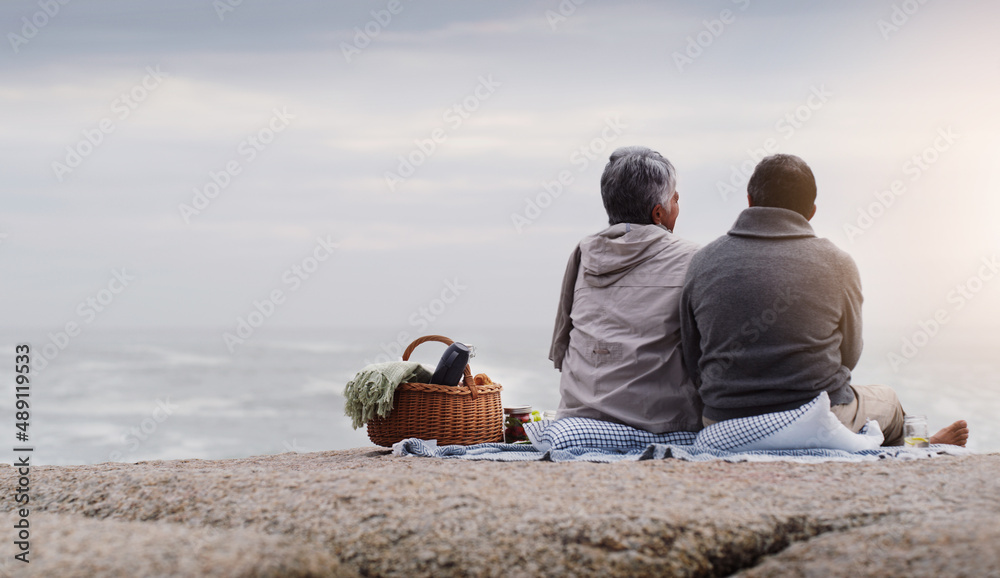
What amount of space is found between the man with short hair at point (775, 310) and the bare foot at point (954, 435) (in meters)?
0.71

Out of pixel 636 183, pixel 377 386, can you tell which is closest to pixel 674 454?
pixel 636 183

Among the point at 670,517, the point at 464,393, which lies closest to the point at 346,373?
the point at 464,393

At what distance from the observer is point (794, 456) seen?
3.48 m

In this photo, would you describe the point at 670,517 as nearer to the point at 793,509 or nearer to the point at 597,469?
the point at 793,509

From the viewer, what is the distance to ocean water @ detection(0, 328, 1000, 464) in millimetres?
18219

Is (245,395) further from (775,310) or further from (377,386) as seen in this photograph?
(775,310)

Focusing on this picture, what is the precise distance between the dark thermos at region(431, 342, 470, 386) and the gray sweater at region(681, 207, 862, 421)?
1.38 meters

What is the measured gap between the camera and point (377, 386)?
175 inches

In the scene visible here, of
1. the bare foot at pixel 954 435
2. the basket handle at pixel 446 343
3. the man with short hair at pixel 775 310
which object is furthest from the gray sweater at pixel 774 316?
the basket handle at pixel 446 343

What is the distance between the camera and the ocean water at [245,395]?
59.8ft

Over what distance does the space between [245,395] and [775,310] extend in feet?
76.3

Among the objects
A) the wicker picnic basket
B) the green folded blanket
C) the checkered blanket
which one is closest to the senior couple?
the checkered blanket

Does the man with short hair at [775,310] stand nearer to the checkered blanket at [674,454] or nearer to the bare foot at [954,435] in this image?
the checkered blanket at [674,454]

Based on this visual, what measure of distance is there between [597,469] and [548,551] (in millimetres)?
879
